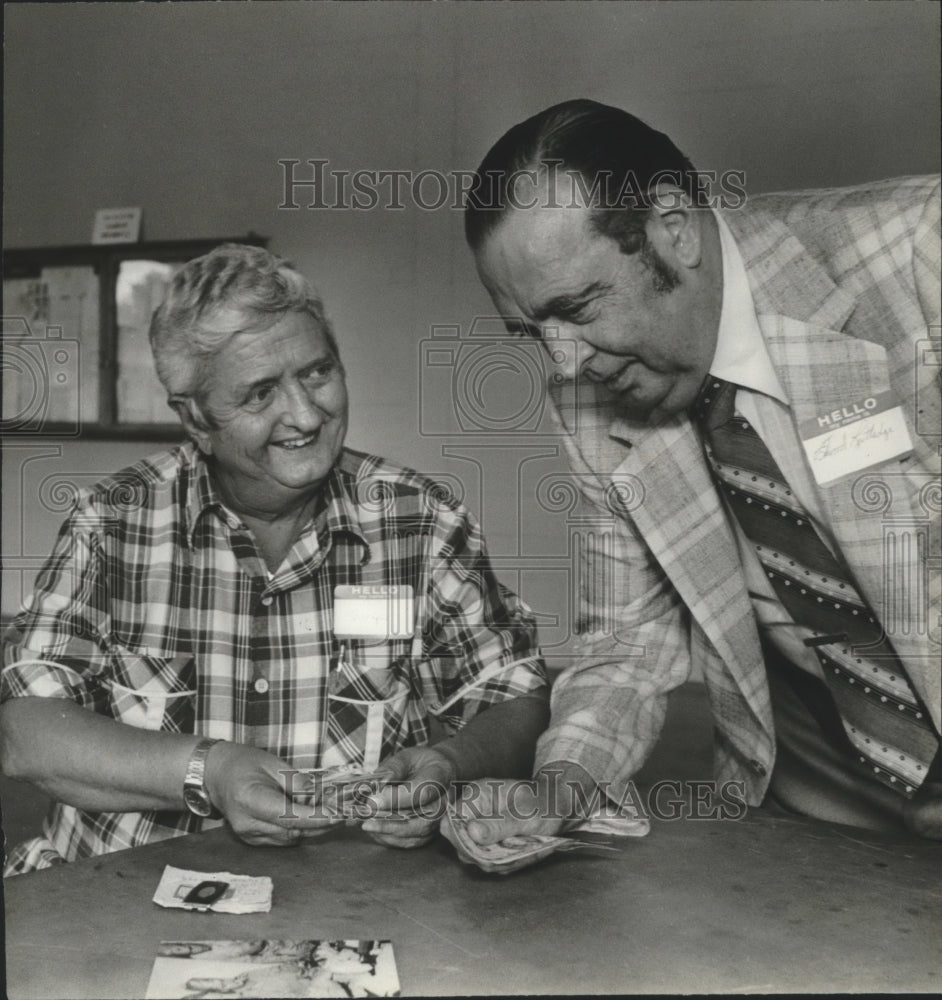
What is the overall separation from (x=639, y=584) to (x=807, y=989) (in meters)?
0.80

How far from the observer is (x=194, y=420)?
6.46 ft

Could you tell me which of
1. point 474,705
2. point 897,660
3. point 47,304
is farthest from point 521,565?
point 47,304

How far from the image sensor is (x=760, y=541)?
1.80m

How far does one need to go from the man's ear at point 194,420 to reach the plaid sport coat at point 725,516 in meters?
0.63

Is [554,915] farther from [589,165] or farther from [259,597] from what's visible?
[589,165]

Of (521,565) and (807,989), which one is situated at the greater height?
(521,565)

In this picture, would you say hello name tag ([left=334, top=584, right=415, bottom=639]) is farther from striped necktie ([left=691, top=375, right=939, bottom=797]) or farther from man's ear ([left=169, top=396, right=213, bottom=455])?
striped necktie ([left=691, top=375, right=939, bottom=797])

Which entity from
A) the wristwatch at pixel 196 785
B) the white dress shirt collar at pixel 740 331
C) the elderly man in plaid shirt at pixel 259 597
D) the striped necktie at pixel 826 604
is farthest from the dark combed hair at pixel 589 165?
the wristwatch at pixel 196 785

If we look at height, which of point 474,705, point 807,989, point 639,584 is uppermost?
point 639,584

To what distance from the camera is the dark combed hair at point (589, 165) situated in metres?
1.61

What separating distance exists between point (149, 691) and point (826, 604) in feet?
3.75

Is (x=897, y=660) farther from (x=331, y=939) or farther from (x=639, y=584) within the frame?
(x=331, y=939)

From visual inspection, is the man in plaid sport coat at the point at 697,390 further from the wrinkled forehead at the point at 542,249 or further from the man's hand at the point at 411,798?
the man's hand at the point at 411,798

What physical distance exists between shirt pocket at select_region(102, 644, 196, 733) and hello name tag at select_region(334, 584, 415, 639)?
0.93 feet
